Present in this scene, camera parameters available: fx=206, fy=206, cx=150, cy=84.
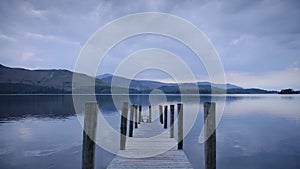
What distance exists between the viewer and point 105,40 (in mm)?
24625

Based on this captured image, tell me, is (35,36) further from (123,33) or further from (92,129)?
(92,129)

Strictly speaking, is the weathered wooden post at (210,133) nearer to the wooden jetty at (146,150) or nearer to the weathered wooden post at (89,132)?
the wooden jetty at (146,150)

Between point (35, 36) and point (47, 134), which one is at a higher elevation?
point (35, 36)

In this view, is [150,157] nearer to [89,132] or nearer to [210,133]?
[210,133]

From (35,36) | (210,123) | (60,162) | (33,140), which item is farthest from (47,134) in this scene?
(35,36)

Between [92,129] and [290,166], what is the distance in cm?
1180

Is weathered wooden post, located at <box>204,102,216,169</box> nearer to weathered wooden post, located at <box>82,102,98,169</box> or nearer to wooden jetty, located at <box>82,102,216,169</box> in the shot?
wooden jetty, located at <box>82,102,216,169</box>

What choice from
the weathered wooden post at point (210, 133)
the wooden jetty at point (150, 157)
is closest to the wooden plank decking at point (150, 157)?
the wooden jetty at point (150, 157)

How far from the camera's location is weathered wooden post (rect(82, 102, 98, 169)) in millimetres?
4590

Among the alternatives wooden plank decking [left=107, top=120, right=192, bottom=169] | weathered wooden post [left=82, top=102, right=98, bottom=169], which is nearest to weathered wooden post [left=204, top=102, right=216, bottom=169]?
wooden plank decking [left=107, top=120, right=192, bottom=169]

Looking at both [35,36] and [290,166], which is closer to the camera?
[290,166]

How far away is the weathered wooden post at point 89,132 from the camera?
15.1 feet

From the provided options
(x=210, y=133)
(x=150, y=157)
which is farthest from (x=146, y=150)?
(x=210, y=133)

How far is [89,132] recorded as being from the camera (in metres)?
4.61
